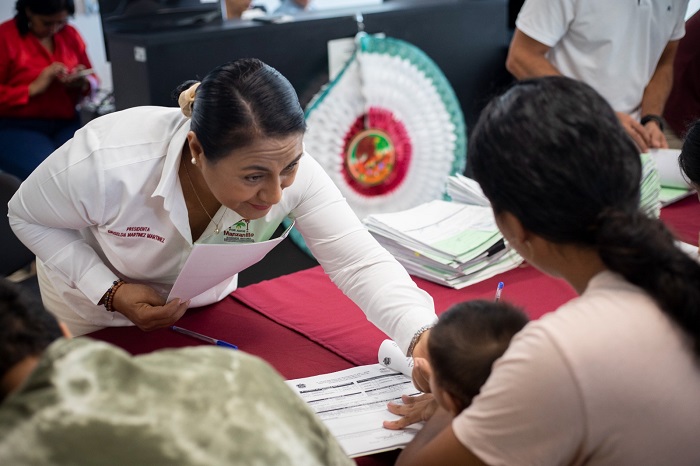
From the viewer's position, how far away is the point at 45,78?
4.04 meters

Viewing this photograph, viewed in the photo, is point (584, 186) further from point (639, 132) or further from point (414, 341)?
point (639, 132)

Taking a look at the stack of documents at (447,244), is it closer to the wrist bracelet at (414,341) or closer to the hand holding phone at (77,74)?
the wrist bracelet at (414,341)

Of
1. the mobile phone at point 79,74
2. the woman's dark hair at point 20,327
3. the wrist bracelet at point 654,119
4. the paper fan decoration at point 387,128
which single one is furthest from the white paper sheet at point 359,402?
the mobile phone at point 79,74

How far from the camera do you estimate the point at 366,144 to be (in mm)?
3033

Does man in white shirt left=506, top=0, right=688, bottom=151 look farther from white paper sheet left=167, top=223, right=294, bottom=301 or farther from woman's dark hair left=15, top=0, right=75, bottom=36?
woman's dark hair left=15, top=0, right=75, bottom=36

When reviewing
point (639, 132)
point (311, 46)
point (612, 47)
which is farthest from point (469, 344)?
point (311, 46)

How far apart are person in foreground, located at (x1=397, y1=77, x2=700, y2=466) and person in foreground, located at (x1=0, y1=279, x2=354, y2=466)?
259 millimetres

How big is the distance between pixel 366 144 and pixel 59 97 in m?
2.00

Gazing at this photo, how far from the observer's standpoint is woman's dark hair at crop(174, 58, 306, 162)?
1474 millimetres

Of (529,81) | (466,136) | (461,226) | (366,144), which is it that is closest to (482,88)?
(466,136)

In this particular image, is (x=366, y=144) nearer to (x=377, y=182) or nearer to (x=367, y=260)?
(x=377, y=182)

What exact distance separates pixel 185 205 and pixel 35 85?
2.77m

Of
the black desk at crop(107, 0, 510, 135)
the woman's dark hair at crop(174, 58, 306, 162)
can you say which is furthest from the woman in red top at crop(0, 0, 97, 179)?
the woman's dark hair at crop(174, 58, 306, 162)

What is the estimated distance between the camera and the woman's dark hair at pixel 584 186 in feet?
3.23
